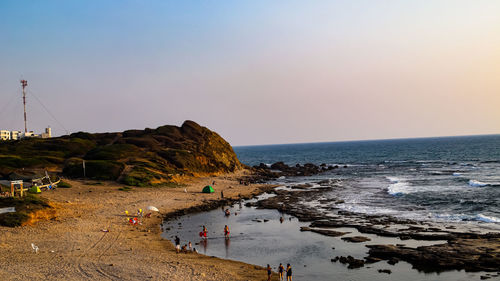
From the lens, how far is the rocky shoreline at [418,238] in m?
25.1

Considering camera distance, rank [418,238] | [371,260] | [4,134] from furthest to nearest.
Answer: [4,134], [418,238], [371,260]

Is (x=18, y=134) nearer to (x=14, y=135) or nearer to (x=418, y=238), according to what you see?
(x=14, y=135)

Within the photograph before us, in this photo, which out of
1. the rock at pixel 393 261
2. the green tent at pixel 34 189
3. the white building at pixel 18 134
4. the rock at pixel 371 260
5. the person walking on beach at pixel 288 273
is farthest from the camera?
the white building at pixel 18 134

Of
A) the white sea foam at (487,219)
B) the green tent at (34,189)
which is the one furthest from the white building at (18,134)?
the white sea foam at (487,219)

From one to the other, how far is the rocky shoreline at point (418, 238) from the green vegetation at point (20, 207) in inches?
1031

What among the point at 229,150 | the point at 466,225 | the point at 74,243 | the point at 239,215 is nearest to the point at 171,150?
the point at 229,150

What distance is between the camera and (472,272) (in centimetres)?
2384

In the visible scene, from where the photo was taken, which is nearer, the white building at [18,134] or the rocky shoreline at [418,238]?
the rocky shoreline at [418,238]

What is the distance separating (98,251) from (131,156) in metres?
52.0

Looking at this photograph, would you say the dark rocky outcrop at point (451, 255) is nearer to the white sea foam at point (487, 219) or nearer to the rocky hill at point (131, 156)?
the white sea foam at point (487, 219)

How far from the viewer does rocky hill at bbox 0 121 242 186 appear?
63.1m

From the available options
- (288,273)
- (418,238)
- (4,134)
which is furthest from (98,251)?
(4,134)

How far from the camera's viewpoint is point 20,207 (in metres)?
32.9

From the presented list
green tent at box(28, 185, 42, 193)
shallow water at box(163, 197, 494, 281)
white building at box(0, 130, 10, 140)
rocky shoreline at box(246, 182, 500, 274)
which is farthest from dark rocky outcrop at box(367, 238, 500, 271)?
white building at box(0, 130, 10, 140)
